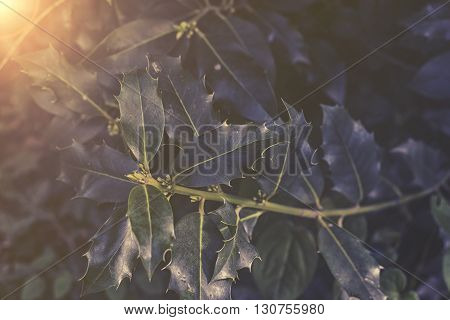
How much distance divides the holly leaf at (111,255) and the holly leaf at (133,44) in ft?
0.95

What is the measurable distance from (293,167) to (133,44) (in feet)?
1.15

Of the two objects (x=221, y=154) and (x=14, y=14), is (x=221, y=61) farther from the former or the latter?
(x=14, y=14)

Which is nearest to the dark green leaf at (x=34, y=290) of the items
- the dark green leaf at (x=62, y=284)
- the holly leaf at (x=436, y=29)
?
the dark green leaf at (x=62, y=284)

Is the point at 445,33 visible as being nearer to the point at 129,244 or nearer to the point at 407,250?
the point at 407,250

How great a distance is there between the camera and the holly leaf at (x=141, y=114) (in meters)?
0.75

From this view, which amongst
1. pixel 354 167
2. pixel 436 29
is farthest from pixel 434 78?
pixel 354 167

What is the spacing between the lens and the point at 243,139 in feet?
2.41

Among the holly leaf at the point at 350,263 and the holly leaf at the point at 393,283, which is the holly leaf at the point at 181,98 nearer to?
the holly leaf at the point at 350,263

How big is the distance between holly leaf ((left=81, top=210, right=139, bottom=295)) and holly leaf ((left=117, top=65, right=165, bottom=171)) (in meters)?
0.10

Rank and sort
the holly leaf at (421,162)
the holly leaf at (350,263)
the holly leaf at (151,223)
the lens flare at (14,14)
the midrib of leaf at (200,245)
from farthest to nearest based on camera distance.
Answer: the holly leaf at (421,162) < the lens flare at (14,14) < the holly leaf at (350,263) < the midrib of leaf at (200,245) < the holly leaf at (151,223)

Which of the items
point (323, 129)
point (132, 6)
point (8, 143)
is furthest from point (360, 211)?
point (8, 143)


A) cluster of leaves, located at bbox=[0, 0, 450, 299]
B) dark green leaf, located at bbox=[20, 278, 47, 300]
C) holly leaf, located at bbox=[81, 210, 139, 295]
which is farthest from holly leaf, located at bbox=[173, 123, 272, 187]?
dark green leaf, located at bbox=[20, 278, 47, 300]

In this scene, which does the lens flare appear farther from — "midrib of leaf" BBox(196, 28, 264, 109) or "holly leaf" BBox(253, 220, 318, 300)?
"holly leaf" BBox(253, 220, 318, 300)
